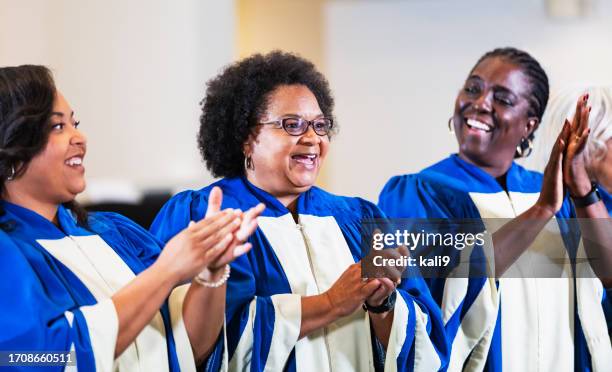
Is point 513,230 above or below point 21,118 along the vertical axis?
below

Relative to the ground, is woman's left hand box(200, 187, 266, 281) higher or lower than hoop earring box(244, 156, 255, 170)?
lower

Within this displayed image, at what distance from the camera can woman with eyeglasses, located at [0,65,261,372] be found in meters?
1.50

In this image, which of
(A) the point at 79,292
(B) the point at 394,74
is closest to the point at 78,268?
(A) the point at 79,292

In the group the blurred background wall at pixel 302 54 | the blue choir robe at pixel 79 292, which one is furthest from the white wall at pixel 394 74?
the blue choir robe at pixel 79 292

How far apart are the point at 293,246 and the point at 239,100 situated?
406 millimetres

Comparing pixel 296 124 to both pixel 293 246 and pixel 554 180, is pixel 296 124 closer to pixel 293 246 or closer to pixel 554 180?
pixel 293 246

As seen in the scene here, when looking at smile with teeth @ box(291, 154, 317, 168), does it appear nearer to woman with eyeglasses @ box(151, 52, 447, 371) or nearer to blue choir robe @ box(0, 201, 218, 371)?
woman with eyeglasses @ box(151, 52, 447, 371)

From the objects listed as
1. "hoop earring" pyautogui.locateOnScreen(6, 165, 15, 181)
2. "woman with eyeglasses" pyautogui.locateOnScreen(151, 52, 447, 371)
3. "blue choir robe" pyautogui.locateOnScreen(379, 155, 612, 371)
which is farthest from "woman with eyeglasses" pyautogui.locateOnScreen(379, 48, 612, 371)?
"hoop earring" pyautogui.locateOnScreen(6, 165, 15, 181)

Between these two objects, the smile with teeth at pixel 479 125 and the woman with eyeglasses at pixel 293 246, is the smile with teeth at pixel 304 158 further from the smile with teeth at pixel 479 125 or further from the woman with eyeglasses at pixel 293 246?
the smile with teeth at pixel 479 125

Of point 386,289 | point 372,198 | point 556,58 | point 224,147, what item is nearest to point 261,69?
point 224,147

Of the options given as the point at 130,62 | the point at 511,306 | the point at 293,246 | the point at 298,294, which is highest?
the point at 130,62

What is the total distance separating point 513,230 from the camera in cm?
227

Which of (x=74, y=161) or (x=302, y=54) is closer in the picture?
(x=74, y=161)

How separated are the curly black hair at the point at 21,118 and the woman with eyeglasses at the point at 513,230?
1.08 m
